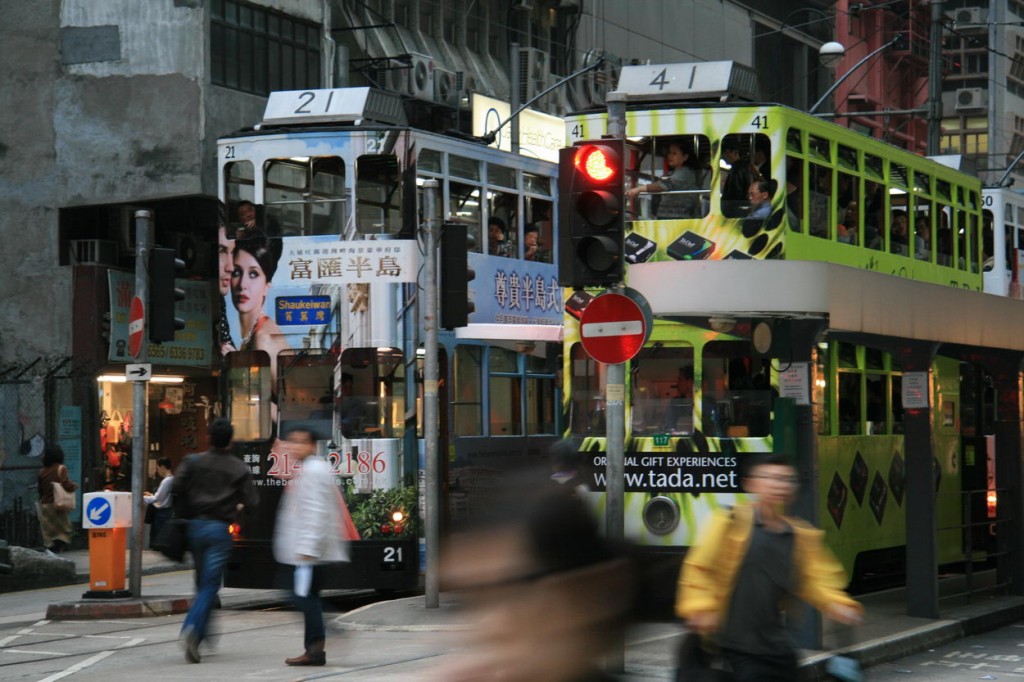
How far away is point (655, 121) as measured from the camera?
1548cm

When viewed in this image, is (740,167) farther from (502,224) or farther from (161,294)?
(161,294)

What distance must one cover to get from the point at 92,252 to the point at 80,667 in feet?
55.6

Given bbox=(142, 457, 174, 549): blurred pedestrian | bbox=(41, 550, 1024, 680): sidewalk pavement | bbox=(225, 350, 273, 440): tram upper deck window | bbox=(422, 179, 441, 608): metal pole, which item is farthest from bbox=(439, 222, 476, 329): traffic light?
bbox=(142, 457, 174, 549): blurred pedestrian

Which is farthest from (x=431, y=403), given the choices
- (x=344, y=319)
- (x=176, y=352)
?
(x=176, y=352)

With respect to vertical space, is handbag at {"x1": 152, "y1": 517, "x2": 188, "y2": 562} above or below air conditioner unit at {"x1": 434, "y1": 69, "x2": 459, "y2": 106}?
below

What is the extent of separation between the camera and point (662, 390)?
605 inches

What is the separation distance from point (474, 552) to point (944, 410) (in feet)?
51.9

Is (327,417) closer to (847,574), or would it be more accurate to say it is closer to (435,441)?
(435,441)

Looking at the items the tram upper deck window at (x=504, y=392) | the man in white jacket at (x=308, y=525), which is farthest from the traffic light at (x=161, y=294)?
the man in white jacket at (x=308, y=525)

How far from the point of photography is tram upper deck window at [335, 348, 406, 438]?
16453mm

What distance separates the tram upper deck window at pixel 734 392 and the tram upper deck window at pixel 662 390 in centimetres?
16

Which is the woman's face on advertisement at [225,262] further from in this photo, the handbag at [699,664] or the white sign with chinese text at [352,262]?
the handbag at [699,664]

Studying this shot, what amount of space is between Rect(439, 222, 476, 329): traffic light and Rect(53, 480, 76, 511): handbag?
10534mm

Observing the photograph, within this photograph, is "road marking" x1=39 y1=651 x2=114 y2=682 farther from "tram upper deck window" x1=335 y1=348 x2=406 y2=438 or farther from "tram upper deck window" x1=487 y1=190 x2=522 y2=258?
"tram upper deck window" x1=487 y1=190 x2=522 y2=258
